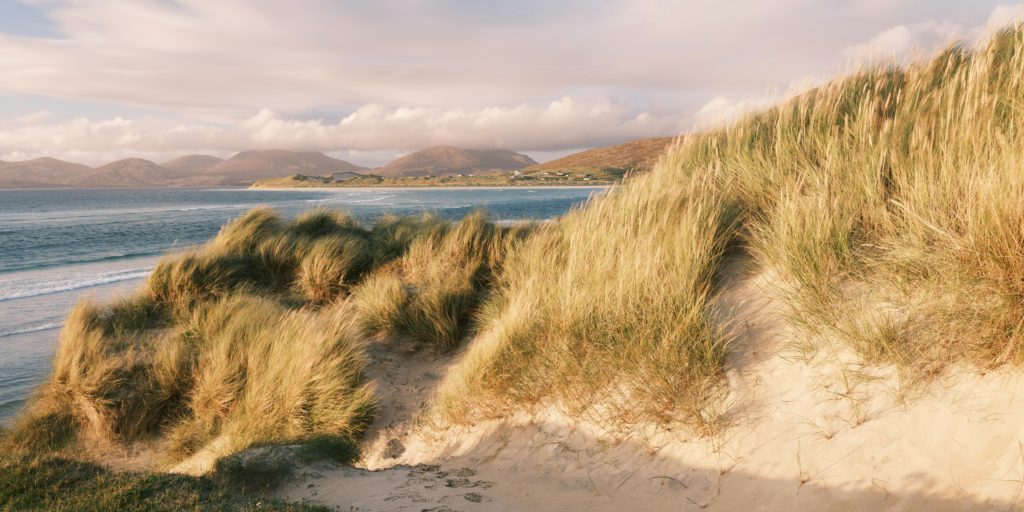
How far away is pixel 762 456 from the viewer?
3.16 meters

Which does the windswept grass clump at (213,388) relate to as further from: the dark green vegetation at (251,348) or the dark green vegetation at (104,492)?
the dark green vegetation at (104,492)

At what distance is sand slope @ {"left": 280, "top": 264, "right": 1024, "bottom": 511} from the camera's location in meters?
2.61

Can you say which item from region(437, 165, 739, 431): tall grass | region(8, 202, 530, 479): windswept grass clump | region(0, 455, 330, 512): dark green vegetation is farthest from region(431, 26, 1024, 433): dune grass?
region(0, 455, 330, 512): dark green vegetation

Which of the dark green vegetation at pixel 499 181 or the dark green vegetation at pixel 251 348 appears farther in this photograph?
the dark green vegetation at pixel 499 181

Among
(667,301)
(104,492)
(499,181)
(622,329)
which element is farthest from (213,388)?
(499,181)

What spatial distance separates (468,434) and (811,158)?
4891 millimetres

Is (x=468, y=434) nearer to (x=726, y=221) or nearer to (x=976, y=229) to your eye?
(x=726, y=221)

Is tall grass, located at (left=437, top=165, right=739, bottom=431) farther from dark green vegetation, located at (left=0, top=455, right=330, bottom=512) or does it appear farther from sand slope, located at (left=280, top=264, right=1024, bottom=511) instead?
dark green vegetation, located at (left=0, top=455, right=330, bottom=512)

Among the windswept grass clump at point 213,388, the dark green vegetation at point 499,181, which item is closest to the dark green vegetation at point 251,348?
the windswept grass clump at point 213,388

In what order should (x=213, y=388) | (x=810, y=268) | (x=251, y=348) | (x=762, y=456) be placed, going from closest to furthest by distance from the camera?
1. (x=762, y=456)
2. (x=810, y=268)
3. (x=213, y=388)
4. (x=251, y=348)

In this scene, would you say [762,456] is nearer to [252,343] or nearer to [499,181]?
[252,343]

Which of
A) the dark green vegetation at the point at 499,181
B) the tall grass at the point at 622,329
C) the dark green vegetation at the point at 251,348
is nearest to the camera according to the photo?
the tall grass at the point at 622,329

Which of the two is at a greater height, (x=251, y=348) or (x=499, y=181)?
(x=499, y=181)

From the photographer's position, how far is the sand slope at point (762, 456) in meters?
2.61
